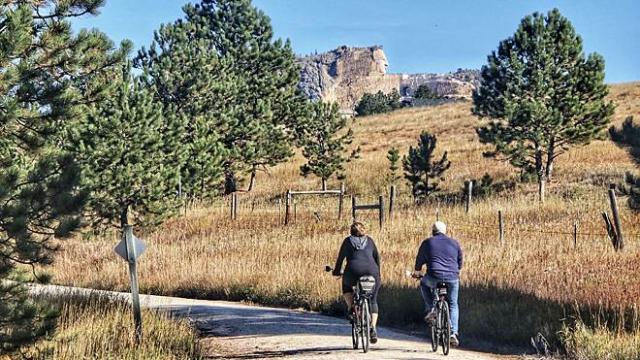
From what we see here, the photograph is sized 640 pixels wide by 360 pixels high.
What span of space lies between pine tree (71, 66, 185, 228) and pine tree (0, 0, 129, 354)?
16.2 meters

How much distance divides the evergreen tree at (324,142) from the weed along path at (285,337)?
3207 cm

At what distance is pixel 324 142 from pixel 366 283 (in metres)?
37.5

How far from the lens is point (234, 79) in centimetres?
4478

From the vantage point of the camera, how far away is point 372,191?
45531mm

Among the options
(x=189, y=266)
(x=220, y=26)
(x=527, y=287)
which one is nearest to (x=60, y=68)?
(x=527, y=287)

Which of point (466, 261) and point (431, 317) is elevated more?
point (466, 261)

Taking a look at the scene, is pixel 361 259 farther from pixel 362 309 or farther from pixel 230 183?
pixel 230 183

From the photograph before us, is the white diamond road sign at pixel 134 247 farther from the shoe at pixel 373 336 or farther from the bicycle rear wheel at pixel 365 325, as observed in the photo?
the shoe at pixel 373 336

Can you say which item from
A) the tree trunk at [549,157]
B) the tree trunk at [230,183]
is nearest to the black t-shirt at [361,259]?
the tree trunk at [549,157]

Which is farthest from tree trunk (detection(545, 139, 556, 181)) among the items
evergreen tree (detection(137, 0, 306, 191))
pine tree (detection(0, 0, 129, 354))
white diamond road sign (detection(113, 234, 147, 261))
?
pine tree (detection(0, 0, 129, 354))

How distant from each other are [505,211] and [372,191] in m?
18.9

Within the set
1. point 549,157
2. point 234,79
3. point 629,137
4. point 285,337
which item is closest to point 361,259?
point 285,337

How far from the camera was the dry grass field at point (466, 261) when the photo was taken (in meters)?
11.0

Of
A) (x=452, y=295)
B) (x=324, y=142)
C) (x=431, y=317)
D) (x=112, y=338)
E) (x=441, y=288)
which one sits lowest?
(x=112, y=338)
